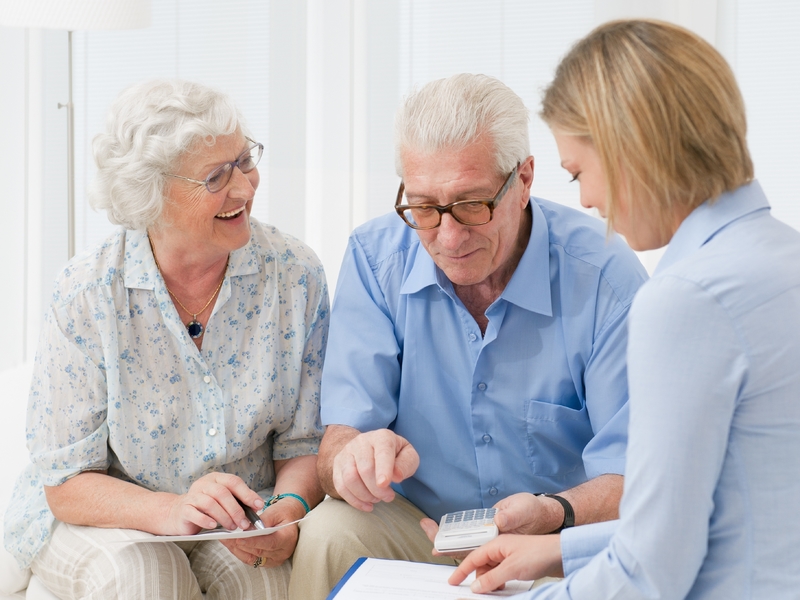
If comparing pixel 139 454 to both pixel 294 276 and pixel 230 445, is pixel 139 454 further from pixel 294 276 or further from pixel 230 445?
pixel 294 276

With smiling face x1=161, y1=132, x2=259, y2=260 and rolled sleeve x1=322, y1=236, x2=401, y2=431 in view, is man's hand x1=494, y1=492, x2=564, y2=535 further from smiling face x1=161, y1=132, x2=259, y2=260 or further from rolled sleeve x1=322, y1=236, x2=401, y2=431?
smiling face x1=161, y1=132, x2=259, y2=260

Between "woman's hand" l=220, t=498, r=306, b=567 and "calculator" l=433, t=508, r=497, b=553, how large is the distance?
13.6 inches

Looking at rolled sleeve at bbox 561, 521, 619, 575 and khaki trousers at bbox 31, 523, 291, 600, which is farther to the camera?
khaki trousers at bbox 31, 523, 291, 600

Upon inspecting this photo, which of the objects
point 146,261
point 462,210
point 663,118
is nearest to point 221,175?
point 146,261

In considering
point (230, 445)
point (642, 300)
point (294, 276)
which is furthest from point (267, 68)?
point (642, 300)

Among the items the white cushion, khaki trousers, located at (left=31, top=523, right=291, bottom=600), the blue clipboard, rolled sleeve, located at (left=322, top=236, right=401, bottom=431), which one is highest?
rolled sleeve, located at (left=322, top=236, right=401, bottom=431)

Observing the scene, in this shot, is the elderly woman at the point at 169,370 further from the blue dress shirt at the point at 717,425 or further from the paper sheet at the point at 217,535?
the blue dress shirt at the point at 717,425

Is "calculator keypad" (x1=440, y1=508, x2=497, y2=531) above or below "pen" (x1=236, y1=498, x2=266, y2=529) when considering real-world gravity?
above

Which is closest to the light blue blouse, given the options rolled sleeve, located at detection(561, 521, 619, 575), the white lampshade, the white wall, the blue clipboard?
the blue clipboard

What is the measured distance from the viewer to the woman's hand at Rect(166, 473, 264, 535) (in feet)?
5.10

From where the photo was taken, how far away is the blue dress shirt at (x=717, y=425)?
93cm

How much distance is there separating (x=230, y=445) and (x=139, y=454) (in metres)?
0.18

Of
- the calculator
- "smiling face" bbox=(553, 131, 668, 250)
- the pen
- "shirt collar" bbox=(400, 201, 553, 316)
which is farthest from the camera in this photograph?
"shirt collar" bbox=(400, 201, 553, 316)

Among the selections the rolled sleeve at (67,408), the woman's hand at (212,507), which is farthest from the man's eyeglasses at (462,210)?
the rolled sleeve at (67,408)
